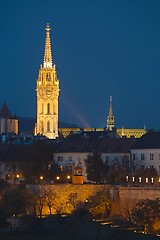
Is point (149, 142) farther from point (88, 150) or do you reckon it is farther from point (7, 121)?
point (7, 121)

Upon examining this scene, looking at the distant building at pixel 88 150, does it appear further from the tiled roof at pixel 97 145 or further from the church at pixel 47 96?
the church at pixel 47 96

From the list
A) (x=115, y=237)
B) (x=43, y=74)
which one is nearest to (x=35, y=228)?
(x=115, y=237)

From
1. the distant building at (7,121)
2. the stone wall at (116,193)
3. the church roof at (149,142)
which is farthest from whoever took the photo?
the distant building at (7,121)

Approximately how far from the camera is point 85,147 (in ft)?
315

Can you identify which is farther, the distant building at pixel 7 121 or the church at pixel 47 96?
the church at pixel 47 96

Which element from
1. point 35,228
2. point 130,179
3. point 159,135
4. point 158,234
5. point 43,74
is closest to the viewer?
point 158,234

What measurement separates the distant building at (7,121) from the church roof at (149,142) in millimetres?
47793

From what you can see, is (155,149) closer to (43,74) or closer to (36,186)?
(36,186)

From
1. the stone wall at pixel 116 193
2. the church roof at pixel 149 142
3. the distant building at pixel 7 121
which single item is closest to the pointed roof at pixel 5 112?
the distant building at pixel 7 121

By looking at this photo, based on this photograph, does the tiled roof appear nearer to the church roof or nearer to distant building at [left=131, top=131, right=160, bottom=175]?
the church roof

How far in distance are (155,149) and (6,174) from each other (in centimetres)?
1055

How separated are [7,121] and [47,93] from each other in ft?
33.5

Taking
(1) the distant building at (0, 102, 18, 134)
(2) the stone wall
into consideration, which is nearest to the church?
(1) the distant building at (0, 102, 18, 134)

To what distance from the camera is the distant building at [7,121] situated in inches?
5496
